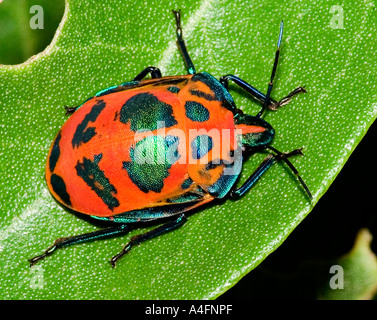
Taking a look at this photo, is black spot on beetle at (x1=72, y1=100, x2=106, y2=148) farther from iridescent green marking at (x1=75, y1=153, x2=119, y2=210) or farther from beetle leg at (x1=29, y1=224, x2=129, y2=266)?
beetle leg at (x1=29, y1=224, x2=129, y2=266)

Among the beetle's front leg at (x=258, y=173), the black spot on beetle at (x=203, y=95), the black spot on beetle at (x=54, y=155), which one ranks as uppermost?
the black spot on beetle at (x=203, y=95)

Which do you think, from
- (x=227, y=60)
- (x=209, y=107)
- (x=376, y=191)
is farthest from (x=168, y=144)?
(x=376, y=191)

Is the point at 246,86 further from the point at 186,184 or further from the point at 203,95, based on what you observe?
the point at 186,184

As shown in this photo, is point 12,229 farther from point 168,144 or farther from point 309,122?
point 309,122

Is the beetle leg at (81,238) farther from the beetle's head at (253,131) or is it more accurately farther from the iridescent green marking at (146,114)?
the beetle's head at (253,131)

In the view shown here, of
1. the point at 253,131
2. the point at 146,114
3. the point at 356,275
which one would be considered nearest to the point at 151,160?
the point at 146,114

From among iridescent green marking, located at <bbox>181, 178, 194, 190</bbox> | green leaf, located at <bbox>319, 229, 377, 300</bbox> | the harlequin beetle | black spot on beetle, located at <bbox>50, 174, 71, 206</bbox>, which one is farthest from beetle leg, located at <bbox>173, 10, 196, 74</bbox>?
green leaf, located at <bbox>319, 229, 377, 300</bbox>

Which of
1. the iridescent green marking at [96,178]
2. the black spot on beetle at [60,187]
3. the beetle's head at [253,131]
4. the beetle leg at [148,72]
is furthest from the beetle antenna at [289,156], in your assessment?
the black spot on beetle at [60,187]
